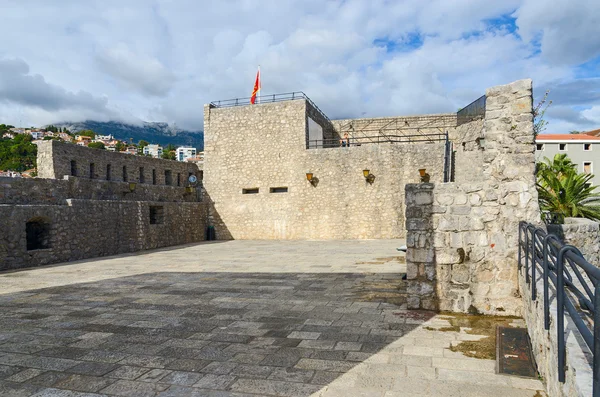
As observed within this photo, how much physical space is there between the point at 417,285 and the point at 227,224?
1470cm

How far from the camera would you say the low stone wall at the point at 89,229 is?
1059cm

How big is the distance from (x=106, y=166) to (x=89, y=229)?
3539mm

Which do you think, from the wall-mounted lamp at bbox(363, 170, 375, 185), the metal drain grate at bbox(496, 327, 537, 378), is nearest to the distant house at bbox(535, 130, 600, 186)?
the wall-mounted lamp at bbox(363, 170, 375, 185)

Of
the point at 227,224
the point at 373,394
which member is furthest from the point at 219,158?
the point at 373,394

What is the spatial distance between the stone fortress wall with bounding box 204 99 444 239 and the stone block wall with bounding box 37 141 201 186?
1.52m

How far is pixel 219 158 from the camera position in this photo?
769 inches

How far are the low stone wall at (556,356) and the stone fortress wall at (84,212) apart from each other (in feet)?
37.7

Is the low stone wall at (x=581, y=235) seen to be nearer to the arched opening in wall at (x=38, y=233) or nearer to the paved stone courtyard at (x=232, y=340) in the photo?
the paved stone courtyard at (x=232, y=340)

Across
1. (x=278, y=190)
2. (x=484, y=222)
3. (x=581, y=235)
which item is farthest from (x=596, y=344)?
(x=278, y=190)

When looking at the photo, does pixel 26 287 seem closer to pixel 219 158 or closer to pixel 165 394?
pixel 165 394

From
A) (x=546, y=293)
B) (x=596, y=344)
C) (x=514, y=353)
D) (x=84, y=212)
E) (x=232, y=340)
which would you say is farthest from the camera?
(x=84, y=212)

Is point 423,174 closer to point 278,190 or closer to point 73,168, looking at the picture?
point 278,190

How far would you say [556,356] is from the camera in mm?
2506

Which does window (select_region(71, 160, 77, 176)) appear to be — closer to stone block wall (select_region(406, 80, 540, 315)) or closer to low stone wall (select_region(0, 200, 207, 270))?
low stone wall (select_region(0, 200, 207, 270))
